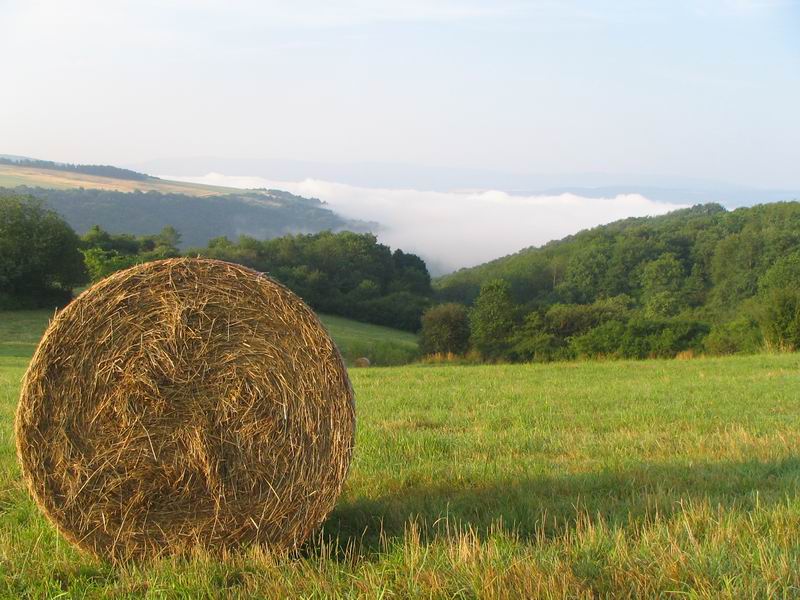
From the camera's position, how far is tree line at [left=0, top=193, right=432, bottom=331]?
56.5 meters

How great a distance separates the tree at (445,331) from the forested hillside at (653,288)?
7.37 feet

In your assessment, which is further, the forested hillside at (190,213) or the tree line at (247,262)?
the forested hillside at (190,213)

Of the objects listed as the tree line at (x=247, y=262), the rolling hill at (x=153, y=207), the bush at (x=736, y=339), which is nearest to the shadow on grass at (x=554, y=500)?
the bush at (x=736, y=339)

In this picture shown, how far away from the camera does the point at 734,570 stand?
3.88 metres

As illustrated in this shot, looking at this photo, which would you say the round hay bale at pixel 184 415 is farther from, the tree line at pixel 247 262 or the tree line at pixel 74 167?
the tree line at pixel 74 167

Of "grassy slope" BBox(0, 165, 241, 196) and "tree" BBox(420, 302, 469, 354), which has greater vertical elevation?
"grassy slope" BBox(0, 165, 241, 196)

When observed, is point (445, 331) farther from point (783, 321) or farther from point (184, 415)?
point (184, 415)

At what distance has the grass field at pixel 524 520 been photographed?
12.8 feet

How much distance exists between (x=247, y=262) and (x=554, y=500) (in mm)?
73351

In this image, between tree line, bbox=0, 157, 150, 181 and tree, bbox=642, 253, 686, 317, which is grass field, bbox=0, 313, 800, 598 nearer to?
tree, bbox=642, 253, 686, 317

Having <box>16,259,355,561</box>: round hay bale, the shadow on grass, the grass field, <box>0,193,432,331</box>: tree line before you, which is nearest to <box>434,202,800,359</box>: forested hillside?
<box>0,193,432,331</box>: tree line

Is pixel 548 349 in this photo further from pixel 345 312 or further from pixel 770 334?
pixel 345 312

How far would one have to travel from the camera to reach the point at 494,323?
4353 cm

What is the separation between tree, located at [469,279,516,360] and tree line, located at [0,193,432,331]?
10.5 m
